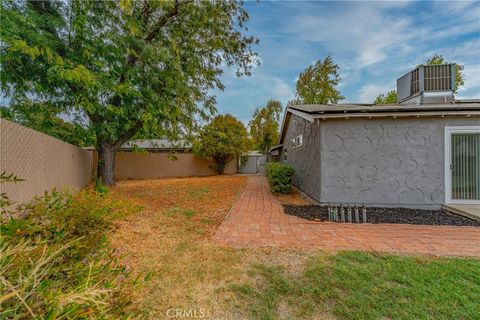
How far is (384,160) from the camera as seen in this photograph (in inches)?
286

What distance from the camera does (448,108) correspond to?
6.73 metres

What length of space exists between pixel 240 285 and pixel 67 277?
2.04 m

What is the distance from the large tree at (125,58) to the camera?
267 inches

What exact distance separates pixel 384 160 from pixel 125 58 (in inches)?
388

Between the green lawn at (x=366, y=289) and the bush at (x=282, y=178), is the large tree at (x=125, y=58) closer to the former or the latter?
the bush at (x=282, y=178)

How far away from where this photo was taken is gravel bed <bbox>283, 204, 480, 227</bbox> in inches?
229

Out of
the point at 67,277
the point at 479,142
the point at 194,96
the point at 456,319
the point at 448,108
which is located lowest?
the point at 456,319

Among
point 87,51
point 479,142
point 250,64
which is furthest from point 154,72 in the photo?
point 479,142

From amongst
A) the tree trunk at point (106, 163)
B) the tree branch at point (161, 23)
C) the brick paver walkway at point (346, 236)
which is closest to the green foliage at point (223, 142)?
the tree trunk at point (106, 163)

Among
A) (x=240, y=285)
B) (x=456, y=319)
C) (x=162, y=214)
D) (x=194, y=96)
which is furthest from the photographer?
(x=194, y=96)

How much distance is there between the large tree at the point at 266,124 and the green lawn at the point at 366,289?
30.6 metres

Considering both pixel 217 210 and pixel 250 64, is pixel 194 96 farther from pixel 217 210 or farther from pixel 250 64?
pixel 217 210

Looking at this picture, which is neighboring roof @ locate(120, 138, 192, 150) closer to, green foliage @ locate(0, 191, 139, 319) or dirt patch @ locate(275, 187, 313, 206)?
dirt patch @ locate(275, 187, 313, 206)

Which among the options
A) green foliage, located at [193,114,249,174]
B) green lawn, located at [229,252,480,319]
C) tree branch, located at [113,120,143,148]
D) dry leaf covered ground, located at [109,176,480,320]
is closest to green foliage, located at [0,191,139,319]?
dry leaf covered ground, located at [109,176,480,320]
